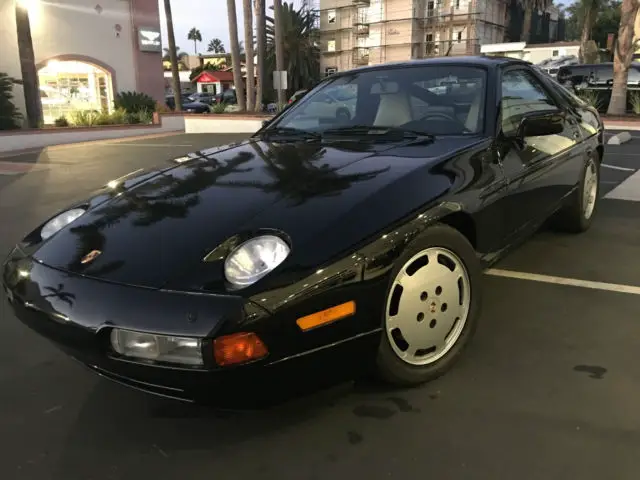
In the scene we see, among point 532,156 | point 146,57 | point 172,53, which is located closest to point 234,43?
point 146,57

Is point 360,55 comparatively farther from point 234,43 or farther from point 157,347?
point 157,347

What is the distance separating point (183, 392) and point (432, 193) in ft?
4.28

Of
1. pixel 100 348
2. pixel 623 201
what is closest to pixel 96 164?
pixel 623 201

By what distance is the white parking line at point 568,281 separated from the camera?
11.8ft

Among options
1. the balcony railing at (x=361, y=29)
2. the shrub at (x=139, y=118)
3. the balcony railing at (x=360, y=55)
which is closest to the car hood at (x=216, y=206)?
the shrub at (x=139, y=118)

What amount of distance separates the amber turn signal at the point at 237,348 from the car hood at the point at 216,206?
0.87 ft

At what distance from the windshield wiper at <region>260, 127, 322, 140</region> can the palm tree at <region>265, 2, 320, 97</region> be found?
138 feet

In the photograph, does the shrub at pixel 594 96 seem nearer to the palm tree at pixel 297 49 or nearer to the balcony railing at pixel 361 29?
the palm tree at pixel 297 49

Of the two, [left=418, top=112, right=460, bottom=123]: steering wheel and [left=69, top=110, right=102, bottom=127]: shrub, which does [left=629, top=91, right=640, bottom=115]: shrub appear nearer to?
[left=418, top=112, right=460, bottom=123]: steering wheel

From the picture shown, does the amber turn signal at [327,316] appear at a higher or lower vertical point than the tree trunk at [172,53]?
lower

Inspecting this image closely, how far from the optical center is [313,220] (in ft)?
7.16

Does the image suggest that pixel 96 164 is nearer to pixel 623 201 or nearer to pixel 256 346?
pixel 623 201

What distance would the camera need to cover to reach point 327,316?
6.72 ft

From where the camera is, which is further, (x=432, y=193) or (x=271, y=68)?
(x=271, y=68)
